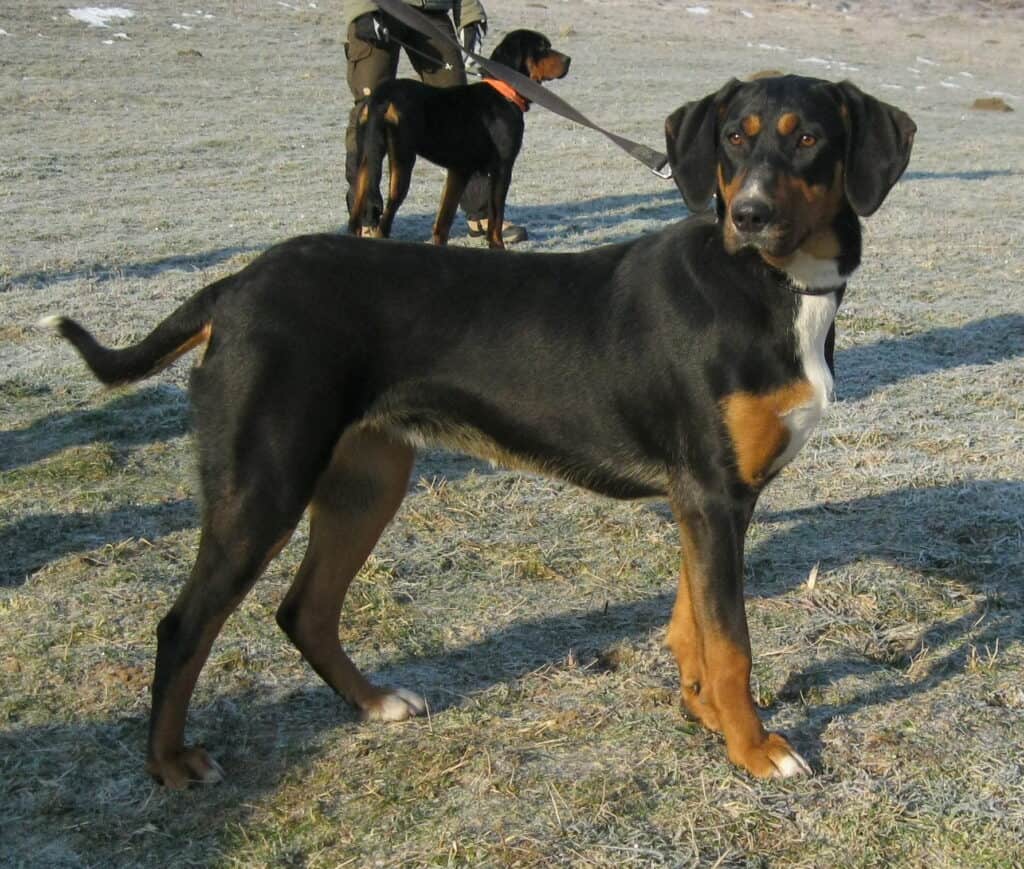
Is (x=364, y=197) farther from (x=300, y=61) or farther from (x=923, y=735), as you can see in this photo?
(x=300, y=61)

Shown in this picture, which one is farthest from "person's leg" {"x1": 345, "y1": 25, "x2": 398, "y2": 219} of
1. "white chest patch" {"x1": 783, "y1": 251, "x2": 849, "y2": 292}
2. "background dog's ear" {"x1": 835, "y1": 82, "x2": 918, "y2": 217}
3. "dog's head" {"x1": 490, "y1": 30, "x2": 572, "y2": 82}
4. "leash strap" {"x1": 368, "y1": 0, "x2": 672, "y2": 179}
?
"white chest patch" {"x1": 783, "y1": 251, "x2": 849, "y2": 292}

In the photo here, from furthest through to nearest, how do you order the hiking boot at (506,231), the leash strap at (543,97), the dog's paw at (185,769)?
the hiking boot at (506,231) → the leash strap at (543,97) → the dog's paw at (185,769)

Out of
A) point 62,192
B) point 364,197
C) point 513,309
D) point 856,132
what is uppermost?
point 856,132

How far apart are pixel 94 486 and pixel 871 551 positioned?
333 cm

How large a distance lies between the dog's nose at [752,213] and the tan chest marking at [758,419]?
447 mm

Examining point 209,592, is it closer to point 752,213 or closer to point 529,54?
point 752,213

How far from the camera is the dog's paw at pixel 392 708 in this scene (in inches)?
142

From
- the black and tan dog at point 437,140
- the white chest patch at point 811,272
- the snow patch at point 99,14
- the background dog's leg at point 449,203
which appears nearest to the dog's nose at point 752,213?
the white chest patch at point 811,272

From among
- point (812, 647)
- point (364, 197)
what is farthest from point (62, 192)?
point (812, 647)

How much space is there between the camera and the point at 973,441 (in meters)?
5.98

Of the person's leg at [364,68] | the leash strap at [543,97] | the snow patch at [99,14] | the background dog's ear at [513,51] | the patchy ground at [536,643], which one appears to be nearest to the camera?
the patchy ground at [536,643]

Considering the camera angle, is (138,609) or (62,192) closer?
(138,609)

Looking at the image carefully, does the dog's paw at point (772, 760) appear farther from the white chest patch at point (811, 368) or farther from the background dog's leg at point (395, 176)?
the background dog's leg at point (395, 176)

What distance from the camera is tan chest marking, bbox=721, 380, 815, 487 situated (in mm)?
3252
